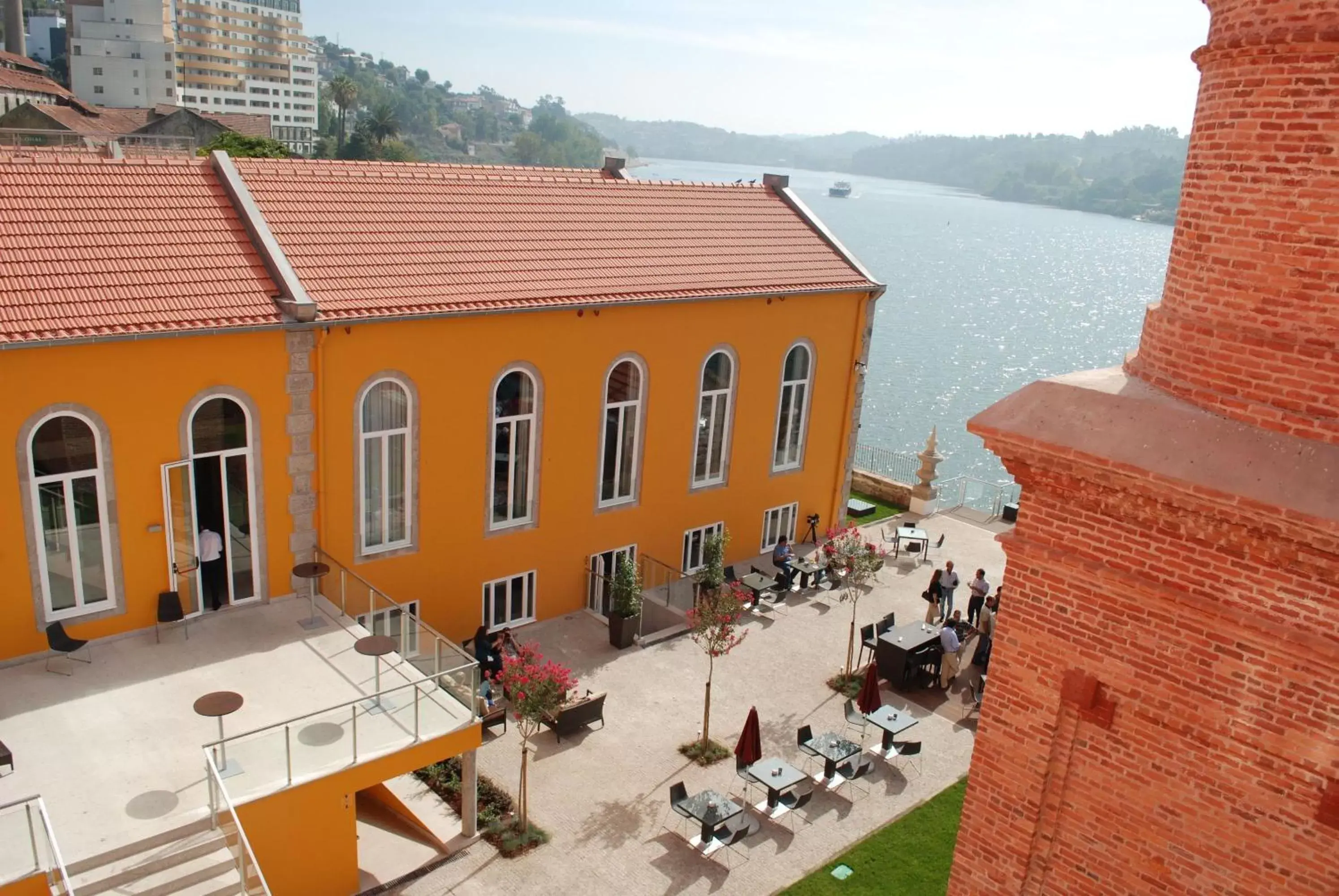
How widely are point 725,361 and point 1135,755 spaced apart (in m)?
16.2

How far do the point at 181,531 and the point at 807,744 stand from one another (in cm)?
995

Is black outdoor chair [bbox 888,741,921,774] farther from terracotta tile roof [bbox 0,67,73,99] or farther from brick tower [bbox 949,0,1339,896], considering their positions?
terracotta tile roof [bbox 0,67,73,99]

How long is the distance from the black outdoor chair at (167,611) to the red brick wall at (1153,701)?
11.9 m

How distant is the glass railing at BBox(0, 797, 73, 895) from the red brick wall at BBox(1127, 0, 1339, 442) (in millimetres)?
10873

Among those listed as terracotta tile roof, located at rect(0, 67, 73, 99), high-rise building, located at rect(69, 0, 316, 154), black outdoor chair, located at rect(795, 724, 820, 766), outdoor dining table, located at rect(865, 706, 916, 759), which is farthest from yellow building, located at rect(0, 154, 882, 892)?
high-rise building, located at rect(69, 0, 316, 154)

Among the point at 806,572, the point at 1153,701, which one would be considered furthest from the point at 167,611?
the point at 1153,701

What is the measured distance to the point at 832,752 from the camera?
1647 cm

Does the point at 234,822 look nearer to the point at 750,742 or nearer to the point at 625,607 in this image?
the point at 750,742

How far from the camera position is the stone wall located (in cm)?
3047

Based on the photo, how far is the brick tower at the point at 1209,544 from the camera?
604 cm

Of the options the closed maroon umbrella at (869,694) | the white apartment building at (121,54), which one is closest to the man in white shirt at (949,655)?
the closed maroon umbrella at (869,694)

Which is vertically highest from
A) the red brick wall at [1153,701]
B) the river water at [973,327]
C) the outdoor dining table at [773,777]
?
the red brick wall at [1153,701]

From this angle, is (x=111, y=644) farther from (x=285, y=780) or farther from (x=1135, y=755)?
(x=1135, y=755)

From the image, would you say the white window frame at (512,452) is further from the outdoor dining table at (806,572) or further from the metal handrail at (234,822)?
the metal handrail at (234,822)
